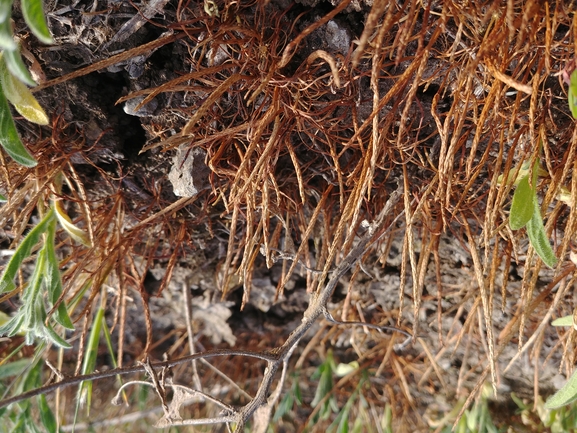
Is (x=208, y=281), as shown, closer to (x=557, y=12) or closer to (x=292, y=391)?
(x=292, y=391)

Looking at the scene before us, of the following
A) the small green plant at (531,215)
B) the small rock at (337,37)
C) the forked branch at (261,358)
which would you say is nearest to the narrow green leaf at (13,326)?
A: the forked branch at (261,358)

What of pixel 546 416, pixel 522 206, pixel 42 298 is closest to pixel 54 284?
pixel 42 298

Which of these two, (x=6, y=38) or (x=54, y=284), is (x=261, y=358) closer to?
(x=54, y=284)

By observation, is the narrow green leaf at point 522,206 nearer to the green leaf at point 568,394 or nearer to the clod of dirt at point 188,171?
the green leaf at point 568,394

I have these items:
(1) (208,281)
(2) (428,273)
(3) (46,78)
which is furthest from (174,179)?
(2) (428,273)

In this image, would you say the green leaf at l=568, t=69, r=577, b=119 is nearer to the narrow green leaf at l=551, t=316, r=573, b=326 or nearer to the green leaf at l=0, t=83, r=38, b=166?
the narrow green leaf at l=551, t=316, r=573, b=326

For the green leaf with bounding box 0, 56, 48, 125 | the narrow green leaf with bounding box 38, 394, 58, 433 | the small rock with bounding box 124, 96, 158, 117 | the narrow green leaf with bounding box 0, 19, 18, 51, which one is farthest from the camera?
the narrow green leaf with bounding box 38, 394, 58, 433

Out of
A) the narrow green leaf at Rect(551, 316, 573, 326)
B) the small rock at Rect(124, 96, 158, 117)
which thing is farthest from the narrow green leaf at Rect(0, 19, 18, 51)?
the narrow green leaf at Rect(551, 316, 573, 326)
